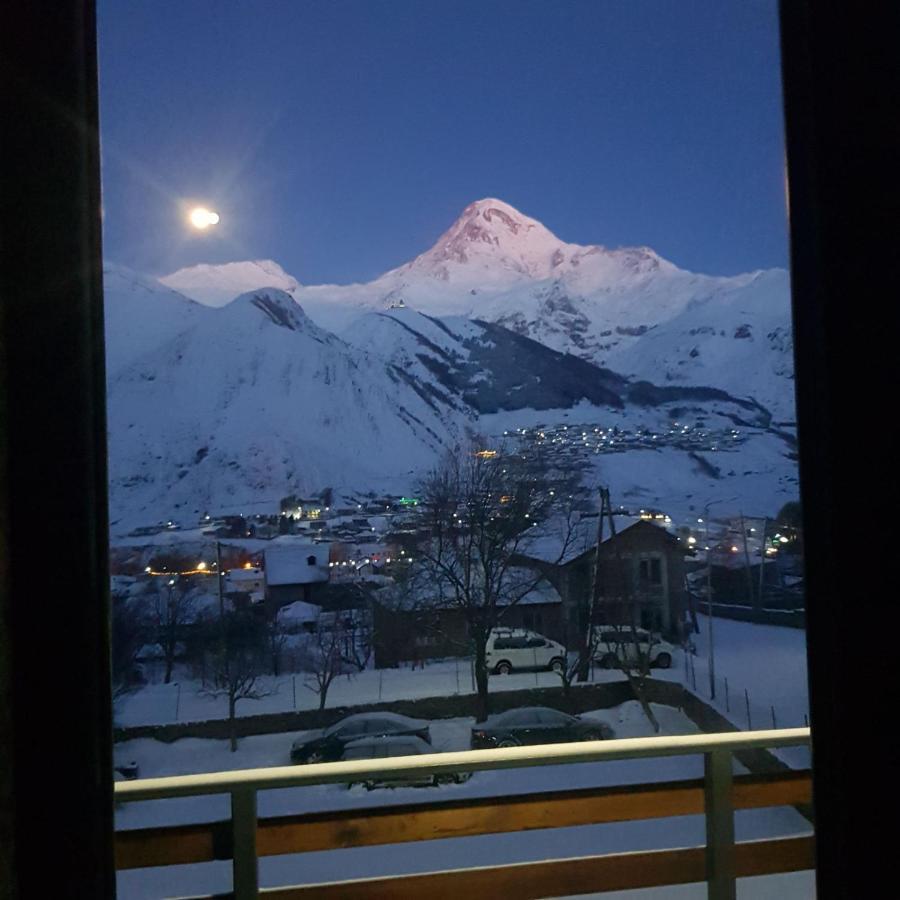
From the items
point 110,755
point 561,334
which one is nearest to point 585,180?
point 561,334

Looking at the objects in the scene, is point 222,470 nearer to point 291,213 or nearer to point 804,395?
point 291,213

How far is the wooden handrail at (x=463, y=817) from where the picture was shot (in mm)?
1153

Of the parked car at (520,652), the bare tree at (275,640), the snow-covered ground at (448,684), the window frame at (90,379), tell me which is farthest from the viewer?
the parked car at (520,652)

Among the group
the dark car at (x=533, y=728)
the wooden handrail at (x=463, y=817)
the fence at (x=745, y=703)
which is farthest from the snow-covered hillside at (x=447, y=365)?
the wooden handrail at (x=463, y=817)

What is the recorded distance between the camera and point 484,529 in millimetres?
3824

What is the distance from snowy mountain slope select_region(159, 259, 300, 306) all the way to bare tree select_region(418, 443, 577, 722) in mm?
1182

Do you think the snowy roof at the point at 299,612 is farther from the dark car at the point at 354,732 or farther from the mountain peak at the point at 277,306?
the mountain peak at the point at 277,306

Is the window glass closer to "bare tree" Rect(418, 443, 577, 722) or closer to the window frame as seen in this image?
"bare tree" Rect(418, 443, 577, 722)

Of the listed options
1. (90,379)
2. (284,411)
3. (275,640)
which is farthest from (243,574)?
(90,379)

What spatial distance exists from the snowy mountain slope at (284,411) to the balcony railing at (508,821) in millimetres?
1651

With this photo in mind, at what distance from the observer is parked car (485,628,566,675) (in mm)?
3867

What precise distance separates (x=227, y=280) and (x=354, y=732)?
1974 millimetres

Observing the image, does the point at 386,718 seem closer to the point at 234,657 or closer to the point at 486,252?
the point at 234,657

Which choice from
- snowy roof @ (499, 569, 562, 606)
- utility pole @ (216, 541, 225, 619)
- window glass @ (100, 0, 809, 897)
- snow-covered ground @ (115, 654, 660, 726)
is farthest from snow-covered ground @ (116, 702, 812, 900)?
snowy roof @ (499, 569, 562, 606)
